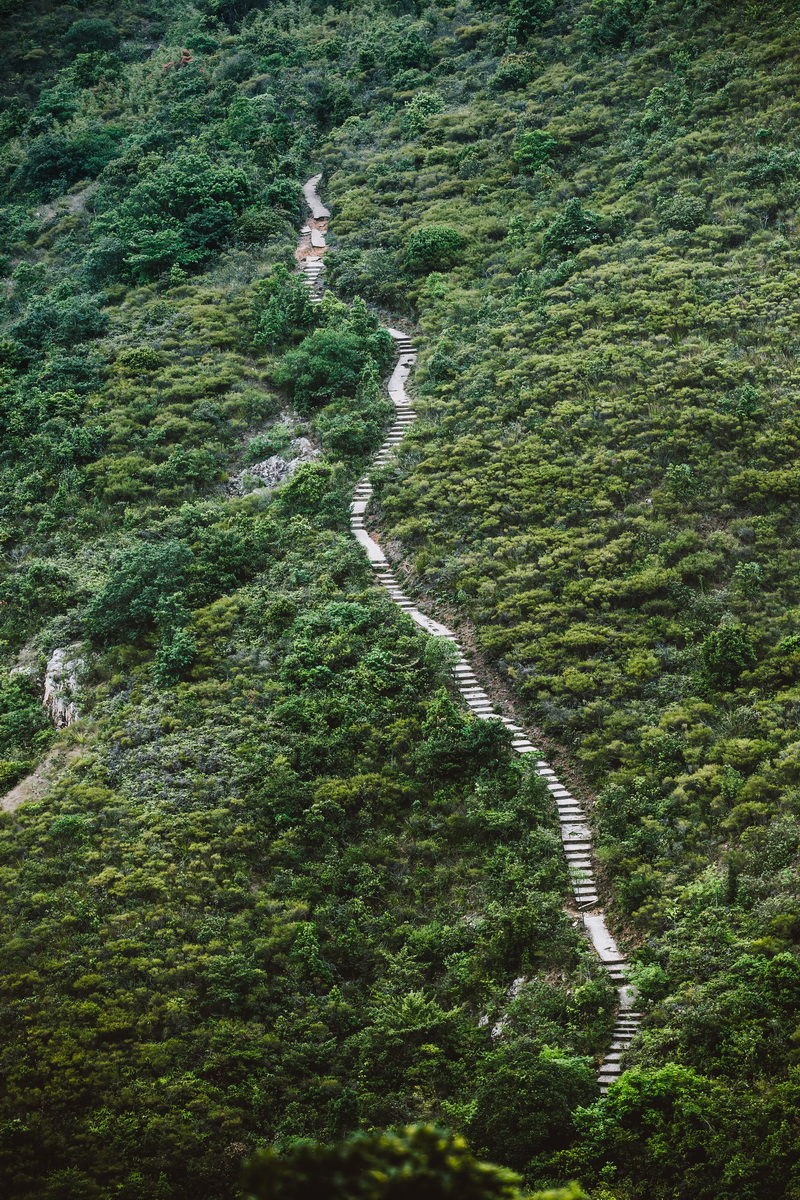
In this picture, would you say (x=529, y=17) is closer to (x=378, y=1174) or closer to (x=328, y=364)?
(x=328, y=364)

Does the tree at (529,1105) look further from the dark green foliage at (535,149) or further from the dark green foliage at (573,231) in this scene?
the dark green foliage at (535,149)

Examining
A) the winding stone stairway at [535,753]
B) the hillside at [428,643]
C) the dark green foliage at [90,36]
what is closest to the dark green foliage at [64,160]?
the hillside at [428,643]

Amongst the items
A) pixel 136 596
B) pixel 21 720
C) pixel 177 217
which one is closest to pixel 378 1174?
pixel 21 720

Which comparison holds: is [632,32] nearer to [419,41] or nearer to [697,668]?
[419,41]

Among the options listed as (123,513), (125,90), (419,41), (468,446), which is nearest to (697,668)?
(468,446)

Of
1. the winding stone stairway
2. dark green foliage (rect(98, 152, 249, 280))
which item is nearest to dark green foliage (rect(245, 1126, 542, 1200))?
the winding stone stairway
